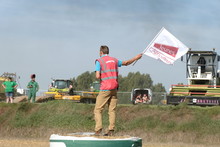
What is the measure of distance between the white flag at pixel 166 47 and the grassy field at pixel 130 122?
29.4ft

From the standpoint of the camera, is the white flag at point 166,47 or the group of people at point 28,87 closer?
the white flag at point 166,47

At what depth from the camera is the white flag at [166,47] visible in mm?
13461

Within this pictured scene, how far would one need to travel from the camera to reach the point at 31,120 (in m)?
24.7

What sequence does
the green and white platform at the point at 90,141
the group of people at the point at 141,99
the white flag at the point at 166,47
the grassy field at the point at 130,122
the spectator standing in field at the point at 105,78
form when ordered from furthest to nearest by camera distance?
the group of people at the point at 141,99 < the grassy field at the point at 130,122 < the white flag at the point at 166,47 < the spectator standing in field at the point at 105,78 < the green and white platform at the point at 90,141

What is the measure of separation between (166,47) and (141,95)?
22518 mm

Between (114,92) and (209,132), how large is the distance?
39.5 feet

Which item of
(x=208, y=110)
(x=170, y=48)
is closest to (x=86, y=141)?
(x=170, y=48)

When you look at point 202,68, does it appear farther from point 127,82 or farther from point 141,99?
point 127,82

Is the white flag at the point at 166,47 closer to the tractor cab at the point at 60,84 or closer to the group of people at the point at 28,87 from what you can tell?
the group of people at the point at 28,87

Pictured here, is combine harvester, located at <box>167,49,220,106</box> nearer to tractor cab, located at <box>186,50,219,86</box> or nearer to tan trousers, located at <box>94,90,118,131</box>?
tractor cab, located at <box>186,50,219,86</box>

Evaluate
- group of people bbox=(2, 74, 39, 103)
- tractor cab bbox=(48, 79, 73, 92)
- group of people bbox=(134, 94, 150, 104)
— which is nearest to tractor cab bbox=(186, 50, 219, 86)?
group of people bbox=(134, 94, 150, 104)

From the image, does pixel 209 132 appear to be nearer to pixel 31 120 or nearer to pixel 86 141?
pixel 31 120

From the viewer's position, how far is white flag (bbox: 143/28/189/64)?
530 inches

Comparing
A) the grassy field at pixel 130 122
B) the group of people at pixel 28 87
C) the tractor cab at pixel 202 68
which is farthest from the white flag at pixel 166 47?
the tractor cab at pixel 202 68
